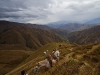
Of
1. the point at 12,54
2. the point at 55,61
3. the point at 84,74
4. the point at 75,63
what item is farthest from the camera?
the point at 12,54

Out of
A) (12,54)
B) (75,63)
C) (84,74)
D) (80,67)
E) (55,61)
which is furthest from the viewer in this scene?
(12,54)

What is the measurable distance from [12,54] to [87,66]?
165 m

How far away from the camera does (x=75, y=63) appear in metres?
21.7

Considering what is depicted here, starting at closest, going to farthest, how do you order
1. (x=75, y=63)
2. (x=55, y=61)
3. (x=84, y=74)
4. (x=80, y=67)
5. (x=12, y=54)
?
(x=84, y=74) < (x=80, y=67) < (x=75, y=63) < (x=55, y=61) < (x=12, y=54)

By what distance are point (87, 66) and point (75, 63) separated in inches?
79.7

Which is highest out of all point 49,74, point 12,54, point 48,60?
point 48,60

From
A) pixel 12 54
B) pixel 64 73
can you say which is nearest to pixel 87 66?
pixel 64 73

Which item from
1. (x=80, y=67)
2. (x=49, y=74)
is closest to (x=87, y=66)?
(x=80, y=67)

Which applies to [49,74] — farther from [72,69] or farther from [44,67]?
[72,69]

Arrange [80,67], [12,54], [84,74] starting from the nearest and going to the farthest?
[84,74] < [80,67] < [12,54]

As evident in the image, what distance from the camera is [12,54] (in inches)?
7008

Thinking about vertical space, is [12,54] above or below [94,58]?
below

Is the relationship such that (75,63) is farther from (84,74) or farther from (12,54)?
(12,54)

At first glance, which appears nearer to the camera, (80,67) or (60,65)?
(80,67)
